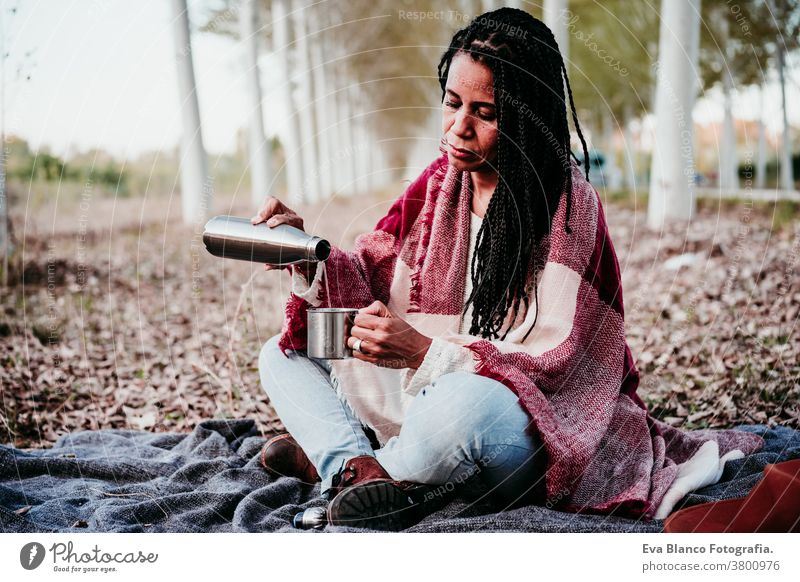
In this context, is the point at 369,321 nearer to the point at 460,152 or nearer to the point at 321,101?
the point at 460,152

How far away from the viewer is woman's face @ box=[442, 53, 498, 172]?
223cm

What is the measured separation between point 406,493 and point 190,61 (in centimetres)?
650

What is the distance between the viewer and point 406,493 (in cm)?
220

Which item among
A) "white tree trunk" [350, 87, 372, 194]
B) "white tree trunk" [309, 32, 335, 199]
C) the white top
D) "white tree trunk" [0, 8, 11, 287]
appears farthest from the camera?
"white tree trunk" [350, 87, 372, 194]

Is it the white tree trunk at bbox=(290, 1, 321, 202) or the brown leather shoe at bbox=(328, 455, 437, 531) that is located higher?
the white tree trunk at bbox=(290, 1, 321, 202)

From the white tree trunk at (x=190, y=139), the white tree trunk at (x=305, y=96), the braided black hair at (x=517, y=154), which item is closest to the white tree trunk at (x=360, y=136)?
the white tree trunk at (x=305, y=96)

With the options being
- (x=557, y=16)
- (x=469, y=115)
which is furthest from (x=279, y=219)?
(x=557, y=16)

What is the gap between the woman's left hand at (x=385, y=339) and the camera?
211 centimetres

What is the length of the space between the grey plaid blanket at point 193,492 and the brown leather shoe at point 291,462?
5 cm

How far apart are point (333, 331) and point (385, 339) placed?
169 mm

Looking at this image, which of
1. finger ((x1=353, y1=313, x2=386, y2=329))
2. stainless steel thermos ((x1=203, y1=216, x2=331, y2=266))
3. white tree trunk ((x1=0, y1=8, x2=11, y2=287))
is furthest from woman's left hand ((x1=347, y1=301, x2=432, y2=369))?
→ white tree trunk ((x1=0, y1=8, x2=11, y2=287))

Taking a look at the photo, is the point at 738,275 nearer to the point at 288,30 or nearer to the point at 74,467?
the point at 74,467

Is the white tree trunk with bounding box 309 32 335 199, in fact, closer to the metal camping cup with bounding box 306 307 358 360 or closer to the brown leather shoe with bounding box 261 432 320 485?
the brown leather shoe with bounding box 261 432 320 485
